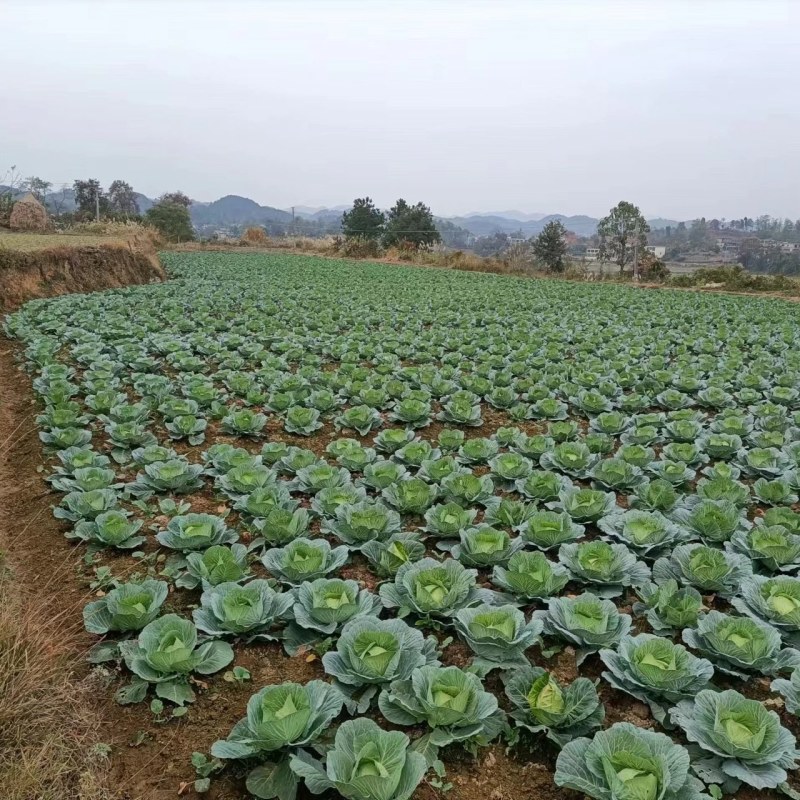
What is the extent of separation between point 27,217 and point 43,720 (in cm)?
2790

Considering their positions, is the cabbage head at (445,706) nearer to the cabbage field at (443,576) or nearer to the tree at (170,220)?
the cabbage field at (443,576)

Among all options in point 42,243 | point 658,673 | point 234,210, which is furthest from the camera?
point 234,210

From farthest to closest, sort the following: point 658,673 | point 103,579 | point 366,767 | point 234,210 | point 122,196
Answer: point 234,210
point 122,196
point 103,579
point 658,673
point 366,767

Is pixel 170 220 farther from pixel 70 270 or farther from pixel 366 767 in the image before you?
pixel 366 767

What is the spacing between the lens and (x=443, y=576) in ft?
9.45

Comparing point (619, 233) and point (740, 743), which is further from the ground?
point (619, 233)

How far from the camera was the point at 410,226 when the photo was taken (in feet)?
134

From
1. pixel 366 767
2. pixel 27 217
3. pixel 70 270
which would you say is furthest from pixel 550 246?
pixel 366 767

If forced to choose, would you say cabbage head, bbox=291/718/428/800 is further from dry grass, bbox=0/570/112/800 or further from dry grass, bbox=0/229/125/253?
dry grass, bbox=0/229/125/253

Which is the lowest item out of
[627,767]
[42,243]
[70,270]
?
[627,767]

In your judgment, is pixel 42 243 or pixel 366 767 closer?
pixel 366 767

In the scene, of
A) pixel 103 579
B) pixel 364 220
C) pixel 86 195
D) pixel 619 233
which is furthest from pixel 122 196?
pixel 103 579

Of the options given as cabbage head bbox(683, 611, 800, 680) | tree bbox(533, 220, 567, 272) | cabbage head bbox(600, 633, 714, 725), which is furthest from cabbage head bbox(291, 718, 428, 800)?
tree bbox(533, 220, 567, 272)

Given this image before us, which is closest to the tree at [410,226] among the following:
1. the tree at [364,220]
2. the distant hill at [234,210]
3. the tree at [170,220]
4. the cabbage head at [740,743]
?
the tree at [364,220]
